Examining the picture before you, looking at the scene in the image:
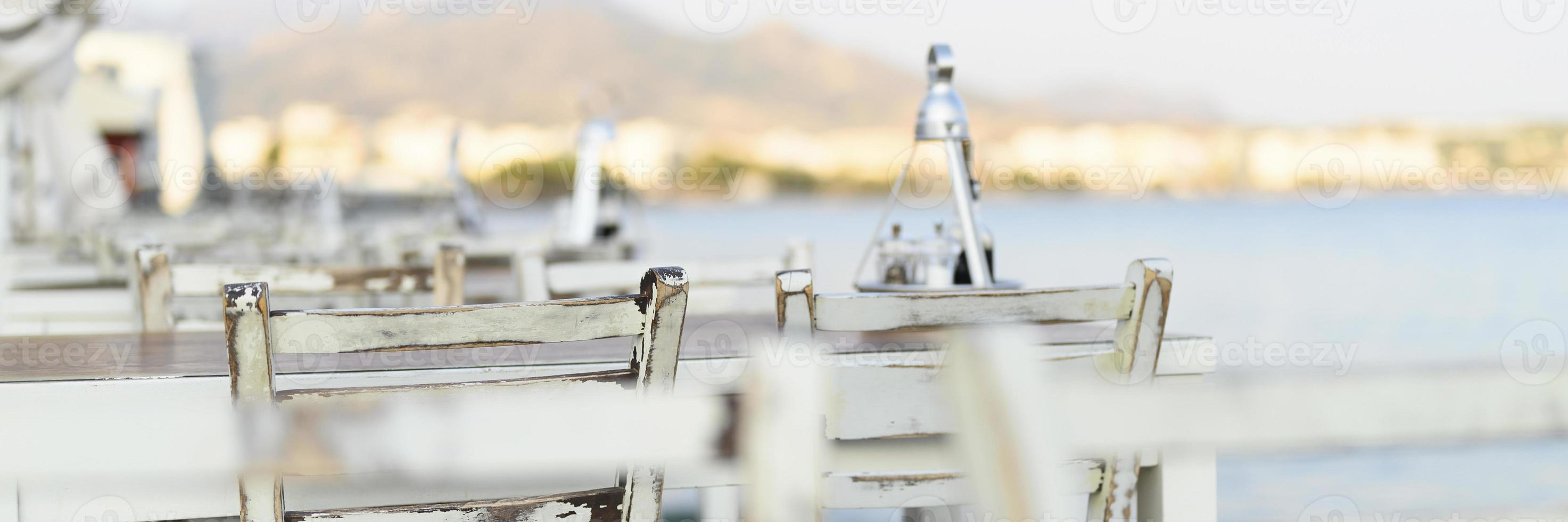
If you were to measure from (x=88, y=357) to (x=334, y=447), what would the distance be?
3.66ft

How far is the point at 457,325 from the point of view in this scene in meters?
1.07

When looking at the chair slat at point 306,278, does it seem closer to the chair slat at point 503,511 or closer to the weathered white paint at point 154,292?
the weathered white paint at point 154,292

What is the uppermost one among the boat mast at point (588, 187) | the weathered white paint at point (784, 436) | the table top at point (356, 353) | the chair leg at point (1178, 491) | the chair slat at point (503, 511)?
the boat mast at point (588, 187)

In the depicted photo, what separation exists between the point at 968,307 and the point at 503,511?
52 centimetres

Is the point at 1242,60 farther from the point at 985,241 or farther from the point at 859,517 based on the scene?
the point at 985,241

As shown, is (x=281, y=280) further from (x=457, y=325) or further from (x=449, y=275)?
(x=457, y=325)

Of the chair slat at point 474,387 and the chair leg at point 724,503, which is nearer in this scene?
the chair slat at point 474,387

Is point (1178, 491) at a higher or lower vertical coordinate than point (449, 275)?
lower

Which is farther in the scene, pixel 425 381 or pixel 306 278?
pixel 306 278

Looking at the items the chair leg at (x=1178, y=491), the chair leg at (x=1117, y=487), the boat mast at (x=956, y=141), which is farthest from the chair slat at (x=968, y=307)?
the boat mast at (x=956, y=141)

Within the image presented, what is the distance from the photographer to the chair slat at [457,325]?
1040 millimetres

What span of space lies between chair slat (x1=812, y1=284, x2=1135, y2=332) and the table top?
A: 33mm

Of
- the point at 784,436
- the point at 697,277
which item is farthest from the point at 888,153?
the point at 784,436

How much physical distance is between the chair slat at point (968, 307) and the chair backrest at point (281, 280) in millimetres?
1215
